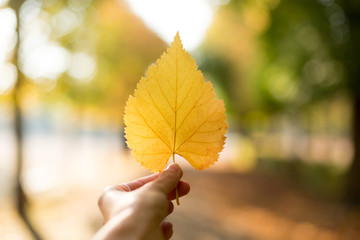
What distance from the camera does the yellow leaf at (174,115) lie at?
104 cm

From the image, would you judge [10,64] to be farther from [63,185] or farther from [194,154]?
[194,154]

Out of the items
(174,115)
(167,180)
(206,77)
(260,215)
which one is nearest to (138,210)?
(167,180)

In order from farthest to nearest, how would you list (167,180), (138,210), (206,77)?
(206,77) → (167,180) → (138,210)

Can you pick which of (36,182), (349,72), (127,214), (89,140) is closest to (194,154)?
(127,214)

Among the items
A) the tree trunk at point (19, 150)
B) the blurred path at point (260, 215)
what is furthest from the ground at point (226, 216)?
the tree trunk at point (19, 150)

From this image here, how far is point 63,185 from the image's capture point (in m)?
11.9

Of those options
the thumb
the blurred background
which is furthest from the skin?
the blurred background

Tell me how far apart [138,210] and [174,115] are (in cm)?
40

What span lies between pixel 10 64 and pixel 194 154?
308 inches

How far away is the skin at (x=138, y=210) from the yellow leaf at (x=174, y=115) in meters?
0.09

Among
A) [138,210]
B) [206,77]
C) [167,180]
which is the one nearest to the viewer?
[138,210]

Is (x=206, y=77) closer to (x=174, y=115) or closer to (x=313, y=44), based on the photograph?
(x=313, y=44)

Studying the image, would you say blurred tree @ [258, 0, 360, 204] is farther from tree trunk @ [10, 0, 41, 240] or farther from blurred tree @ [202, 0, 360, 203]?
tree trunk @ [10, 0, 41, 240]

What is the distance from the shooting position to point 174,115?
1.11m
